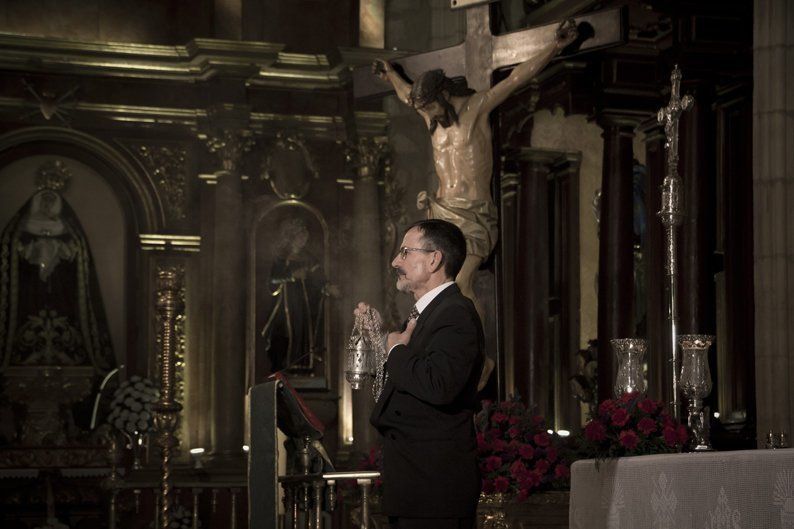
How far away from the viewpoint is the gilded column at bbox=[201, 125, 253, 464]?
1401cm

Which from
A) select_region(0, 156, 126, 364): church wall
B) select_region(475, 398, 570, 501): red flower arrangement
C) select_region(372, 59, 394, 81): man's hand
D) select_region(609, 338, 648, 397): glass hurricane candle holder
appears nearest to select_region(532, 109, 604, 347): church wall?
select_region(0, 156, 126, 364): church wall

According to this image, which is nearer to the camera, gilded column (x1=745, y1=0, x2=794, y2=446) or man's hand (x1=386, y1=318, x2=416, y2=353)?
man's hand (x1=386, y1=318, x2=416, y2=353)

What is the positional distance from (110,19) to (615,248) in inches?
233

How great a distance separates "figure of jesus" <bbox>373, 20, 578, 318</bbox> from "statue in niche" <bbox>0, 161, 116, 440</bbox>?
649cm

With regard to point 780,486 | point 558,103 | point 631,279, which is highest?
point 558,103

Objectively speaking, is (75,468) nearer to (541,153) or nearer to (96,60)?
(96,60)

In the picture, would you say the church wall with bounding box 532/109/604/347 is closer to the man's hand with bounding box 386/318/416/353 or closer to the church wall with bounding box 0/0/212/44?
the church wall with bounding box 0/0/212/44

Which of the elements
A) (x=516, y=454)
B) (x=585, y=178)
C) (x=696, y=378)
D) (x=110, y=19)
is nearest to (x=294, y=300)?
(x=110, y=19)

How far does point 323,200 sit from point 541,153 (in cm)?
266

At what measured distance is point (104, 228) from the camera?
14.4m

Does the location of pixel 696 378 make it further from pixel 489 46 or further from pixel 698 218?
pixel 698 218

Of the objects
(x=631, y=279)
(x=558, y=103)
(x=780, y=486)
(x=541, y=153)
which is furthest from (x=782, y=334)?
(x=541, y=153)

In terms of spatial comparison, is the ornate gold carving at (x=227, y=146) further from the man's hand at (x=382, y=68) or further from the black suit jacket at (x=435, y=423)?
the black suit jacket at (x=435, y=423)

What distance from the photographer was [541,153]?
15672mm
